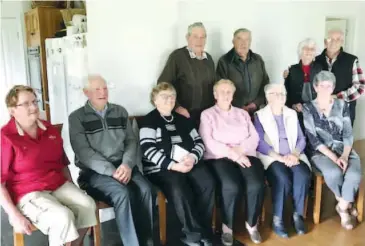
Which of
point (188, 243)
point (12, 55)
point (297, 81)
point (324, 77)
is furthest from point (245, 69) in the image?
point (12, 55)

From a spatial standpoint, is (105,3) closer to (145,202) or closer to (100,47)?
(100,47)

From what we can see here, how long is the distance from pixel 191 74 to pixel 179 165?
0.81 meters

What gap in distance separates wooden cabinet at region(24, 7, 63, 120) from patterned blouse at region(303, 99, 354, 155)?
348 centimetres

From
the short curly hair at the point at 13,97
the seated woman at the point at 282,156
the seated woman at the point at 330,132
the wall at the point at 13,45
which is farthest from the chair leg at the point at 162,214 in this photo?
the wall at the point at 13,45

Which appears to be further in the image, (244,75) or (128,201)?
(244,75)

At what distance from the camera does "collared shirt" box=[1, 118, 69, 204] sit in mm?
2070

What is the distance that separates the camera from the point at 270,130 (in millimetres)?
2975

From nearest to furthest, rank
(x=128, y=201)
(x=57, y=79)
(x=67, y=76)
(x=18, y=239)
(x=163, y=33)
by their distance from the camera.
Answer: (x=18, y=239)
(x=128, y=201)
(x=163, y=33)
(x=67, y=76)
(x=57, y=79)

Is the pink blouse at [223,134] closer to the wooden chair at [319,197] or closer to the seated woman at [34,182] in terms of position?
the wooden chair at [319,197]

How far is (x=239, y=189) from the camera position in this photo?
2.66 metres

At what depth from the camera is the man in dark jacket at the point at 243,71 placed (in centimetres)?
327

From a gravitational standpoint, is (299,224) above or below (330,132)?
below

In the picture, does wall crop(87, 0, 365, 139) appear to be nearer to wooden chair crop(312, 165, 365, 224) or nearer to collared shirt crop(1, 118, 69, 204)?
collared shirt crop(1, 118, 69, 204)

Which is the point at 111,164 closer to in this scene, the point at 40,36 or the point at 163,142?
the point at 163,142
